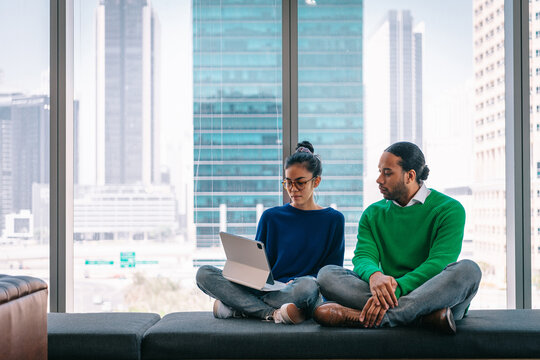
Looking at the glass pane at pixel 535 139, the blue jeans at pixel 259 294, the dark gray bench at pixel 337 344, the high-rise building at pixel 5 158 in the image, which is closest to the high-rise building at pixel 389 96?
the glass pane at pixel 535 139

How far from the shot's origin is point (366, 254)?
2660 millimetres

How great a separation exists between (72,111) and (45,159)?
0.33 meters

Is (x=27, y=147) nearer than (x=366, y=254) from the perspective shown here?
No

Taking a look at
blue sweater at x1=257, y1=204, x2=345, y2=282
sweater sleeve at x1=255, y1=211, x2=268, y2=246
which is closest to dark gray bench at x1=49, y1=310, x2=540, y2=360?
blue sweater at x1=257, y1=204, x2=345, y2=282

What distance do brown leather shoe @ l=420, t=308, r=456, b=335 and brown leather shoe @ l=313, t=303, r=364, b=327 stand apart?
0.27 m

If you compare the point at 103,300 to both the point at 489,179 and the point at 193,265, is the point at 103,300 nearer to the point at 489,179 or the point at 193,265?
the point at 193,265

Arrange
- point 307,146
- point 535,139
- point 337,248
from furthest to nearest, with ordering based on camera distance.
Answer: point 535,139 → point 307,146 → point 337,248

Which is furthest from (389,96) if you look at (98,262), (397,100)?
(98,262)

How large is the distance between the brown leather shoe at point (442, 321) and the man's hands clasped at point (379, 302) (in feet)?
0.49

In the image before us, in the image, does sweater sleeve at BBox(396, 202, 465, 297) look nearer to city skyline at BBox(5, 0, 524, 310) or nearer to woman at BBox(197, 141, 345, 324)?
woman at BBox(197, 141, 345, 324)

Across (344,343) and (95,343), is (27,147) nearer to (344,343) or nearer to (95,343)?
(95,343)

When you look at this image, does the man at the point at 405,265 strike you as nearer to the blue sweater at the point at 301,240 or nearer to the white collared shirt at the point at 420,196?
the white collared shirt at the point at 420,196

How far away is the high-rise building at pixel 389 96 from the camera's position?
338 centimetres

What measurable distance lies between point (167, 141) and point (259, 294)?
1.22 m
